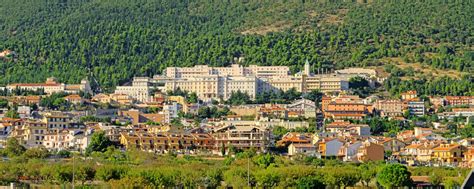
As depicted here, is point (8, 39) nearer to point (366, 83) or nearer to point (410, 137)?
point (366, 83)

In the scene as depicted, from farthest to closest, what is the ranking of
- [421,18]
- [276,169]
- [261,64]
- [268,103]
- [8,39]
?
1. [8,39]
2. [421,18]
3. [261,64]
4. [268,103]
5. [276,169]

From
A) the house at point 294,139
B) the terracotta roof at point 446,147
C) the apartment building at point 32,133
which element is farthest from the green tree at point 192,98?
the terracotta roof at point 446,147

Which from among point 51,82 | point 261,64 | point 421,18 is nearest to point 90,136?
point 51,82

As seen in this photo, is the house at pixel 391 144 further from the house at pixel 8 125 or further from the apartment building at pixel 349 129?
the house at pixel 8 125

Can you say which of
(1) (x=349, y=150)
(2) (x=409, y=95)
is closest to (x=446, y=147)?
(1) (x=349, y=150)

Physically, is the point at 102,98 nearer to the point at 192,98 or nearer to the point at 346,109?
the point at 192,98
